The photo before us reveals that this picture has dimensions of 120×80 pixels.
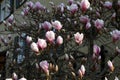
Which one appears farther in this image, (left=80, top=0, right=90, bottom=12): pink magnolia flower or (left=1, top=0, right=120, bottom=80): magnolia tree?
→ (left=80, top=0, right=90, bottom=12): pink magnolia flower

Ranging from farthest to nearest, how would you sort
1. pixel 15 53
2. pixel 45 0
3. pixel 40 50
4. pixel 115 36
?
pixel 45 0 → pixel 15 53 → pixel 115 36 → pixel 40 50

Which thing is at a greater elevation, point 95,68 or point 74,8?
point 74,8

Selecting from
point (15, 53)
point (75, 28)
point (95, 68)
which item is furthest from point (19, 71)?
point (95, 68)

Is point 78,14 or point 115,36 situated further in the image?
point 78,14

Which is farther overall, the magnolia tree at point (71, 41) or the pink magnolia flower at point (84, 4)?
the pink magnolia flower at point (84, 4)

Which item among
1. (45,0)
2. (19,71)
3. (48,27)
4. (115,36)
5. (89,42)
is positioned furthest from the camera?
(45,0)

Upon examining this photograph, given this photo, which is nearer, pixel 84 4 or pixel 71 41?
pixel 84 4

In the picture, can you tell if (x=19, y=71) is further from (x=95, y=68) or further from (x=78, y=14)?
(x=95, y=68)

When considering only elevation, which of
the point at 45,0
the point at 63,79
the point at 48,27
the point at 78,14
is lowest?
the point at 63,79
